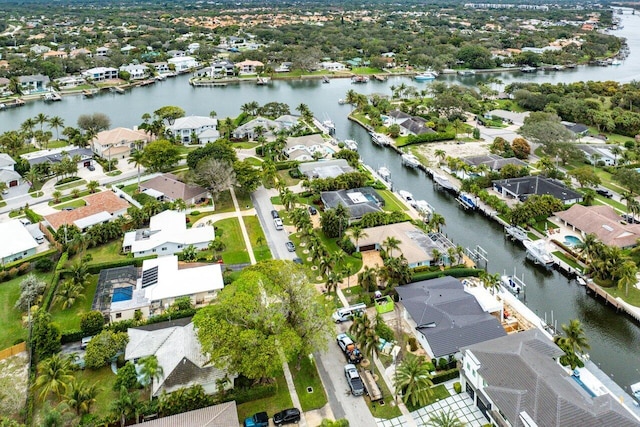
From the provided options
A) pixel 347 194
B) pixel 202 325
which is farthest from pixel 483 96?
pixel 202 325

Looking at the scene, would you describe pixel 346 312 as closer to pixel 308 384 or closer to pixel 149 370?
pixel 308 384

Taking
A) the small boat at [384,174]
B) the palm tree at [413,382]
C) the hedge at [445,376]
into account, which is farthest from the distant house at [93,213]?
the hedge at [445,376]

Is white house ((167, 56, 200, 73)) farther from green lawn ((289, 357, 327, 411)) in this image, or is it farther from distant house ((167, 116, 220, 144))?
green lawn ((289, 357, 327, 411))

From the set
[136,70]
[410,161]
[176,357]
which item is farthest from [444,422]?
[136,70]

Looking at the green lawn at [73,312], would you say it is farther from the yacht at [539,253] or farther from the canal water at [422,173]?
the yacht at [539,253]

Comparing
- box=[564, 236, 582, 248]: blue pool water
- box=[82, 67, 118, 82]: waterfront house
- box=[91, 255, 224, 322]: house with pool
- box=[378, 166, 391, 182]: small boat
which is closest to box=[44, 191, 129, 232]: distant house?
box=[91, 255, 224, 322]: house with pool

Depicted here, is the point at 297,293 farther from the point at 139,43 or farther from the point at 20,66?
the point at 139,43
